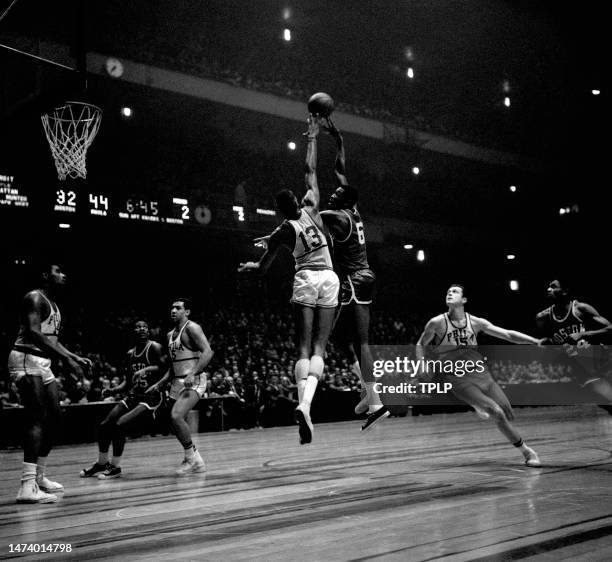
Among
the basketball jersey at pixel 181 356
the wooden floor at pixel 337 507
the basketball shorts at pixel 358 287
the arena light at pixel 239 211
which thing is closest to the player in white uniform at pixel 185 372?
the basketball jersey at pixel 181 356

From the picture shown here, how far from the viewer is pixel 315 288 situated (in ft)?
21.8

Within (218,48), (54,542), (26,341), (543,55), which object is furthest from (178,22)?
(54,542)

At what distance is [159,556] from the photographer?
4336mm

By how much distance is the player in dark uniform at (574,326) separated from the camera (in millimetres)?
9742

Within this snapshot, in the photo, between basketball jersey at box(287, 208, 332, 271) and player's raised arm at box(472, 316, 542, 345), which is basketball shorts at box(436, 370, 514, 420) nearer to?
player's raised arm at box(472, 316, 542, 345)

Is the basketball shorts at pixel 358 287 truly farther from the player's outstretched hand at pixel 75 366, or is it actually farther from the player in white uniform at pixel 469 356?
the player's outstretched hand at pixel 75 366

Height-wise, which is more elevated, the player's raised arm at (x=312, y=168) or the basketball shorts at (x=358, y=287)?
the player's raised arm at (x=312, y=168)

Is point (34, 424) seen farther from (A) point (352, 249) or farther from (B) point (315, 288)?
(A) point (352, 249)

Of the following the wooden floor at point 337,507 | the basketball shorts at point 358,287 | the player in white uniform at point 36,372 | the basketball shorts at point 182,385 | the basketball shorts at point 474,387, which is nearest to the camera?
the wooden floor at point 337,507

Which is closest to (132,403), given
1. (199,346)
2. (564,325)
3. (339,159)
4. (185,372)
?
(185,372)

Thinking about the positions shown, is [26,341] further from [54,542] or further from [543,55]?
[543,55]

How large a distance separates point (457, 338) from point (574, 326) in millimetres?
2091

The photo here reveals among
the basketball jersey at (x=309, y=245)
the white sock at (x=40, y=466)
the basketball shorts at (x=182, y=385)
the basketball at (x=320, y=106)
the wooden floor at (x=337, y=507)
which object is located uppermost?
the basketball at (x=320, y=106)

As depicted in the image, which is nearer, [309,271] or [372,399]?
[309,271]
